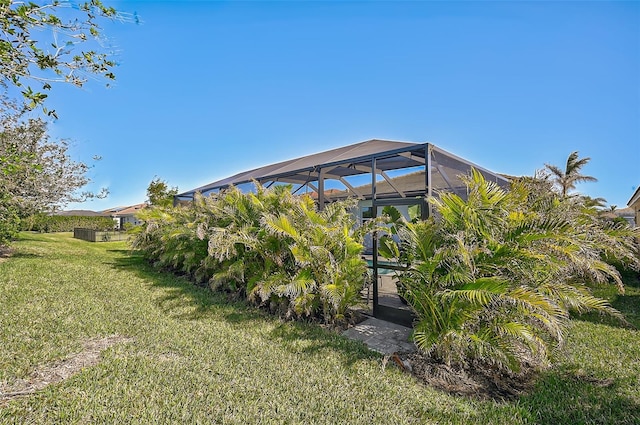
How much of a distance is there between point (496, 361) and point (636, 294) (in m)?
7.70

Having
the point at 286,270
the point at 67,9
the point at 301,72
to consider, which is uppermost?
the point at 301,72

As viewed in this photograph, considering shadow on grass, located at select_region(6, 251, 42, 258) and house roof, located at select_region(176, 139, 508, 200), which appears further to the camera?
shadow on grass, located at select_region(6, 251, 42, 258)

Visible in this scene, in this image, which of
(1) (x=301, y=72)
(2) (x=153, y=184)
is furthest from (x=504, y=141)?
(2) (x=153, y=184)

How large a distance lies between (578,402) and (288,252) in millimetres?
4636

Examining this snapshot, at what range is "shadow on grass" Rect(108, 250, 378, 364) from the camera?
15.2ft

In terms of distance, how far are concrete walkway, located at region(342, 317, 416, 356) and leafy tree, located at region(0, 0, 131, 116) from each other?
502cm

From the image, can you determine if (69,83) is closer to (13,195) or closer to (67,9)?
(67,9)

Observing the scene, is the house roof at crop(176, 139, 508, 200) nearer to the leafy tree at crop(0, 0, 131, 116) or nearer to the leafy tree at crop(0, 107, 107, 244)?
the leafy tree at crop(0, 0, 131, 116)

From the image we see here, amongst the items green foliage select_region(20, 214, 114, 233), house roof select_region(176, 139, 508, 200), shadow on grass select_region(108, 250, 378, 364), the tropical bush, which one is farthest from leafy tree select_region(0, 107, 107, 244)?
green foliage select_region(20, 214, 114, 233)

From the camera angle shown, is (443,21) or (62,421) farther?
(443,21)

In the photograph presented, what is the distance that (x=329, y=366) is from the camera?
399 centimetres

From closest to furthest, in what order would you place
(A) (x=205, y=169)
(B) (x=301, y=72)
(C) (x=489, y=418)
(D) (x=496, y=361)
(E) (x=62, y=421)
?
(E) (x=62, y=421) < (C) (x=489, y=418) < (D) (x=496, y=361) < (B) (x=301, y=72) < (A) (x=205, y=169)

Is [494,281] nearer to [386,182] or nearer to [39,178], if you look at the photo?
[386,182]

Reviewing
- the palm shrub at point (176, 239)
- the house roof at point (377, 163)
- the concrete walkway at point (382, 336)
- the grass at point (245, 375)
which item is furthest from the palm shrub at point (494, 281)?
the palm shrub at point (176, 239)
